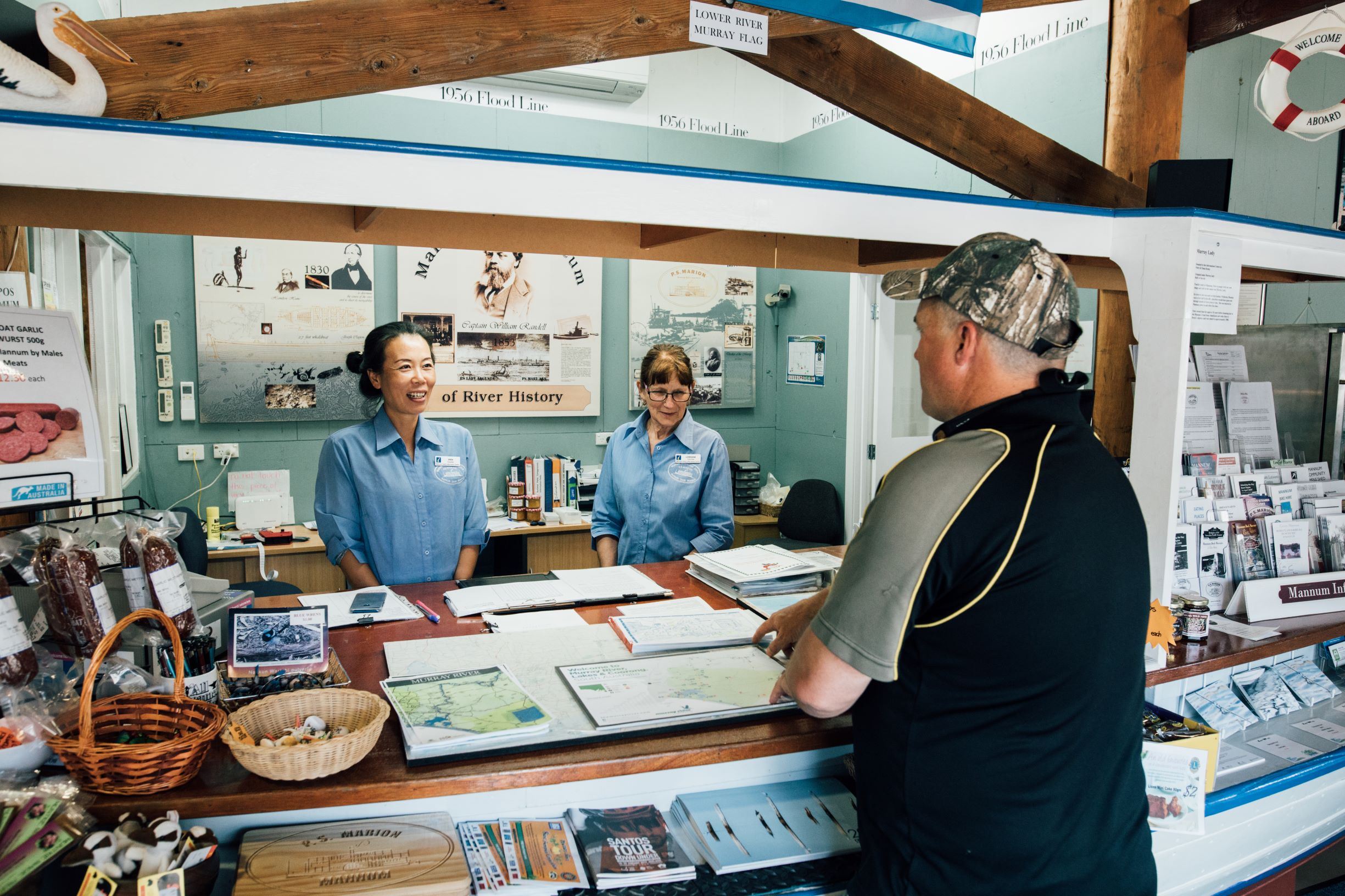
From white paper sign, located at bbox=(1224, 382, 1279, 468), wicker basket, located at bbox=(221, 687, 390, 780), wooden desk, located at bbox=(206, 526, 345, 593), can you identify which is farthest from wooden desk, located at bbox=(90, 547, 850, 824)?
wooden desk, located at bbox=(206, 526, 345, 593)

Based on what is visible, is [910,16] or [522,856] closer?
[522,856]

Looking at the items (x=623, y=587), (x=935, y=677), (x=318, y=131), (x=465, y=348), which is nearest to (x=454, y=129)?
(x=318, y=131)

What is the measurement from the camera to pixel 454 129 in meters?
5.18

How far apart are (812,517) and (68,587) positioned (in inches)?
167

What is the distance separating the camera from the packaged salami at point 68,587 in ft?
5.08

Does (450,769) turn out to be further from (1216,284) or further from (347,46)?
(1216,284)

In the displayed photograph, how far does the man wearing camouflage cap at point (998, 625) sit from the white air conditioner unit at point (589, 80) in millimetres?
4276

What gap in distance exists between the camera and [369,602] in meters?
2.37

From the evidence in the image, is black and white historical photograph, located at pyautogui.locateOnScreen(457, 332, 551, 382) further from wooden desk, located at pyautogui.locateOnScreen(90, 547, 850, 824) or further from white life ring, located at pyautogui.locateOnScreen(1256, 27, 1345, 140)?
white life ring, located at pyautogui.locateOnScreen(1256, 27, 1345, 140)

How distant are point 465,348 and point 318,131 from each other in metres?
1.51

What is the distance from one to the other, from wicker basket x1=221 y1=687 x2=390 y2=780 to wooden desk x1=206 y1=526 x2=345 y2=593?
312cm

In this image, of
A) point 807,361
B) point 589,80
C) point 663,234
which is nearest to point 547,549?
point 807,361

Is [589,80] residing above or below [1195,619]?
above

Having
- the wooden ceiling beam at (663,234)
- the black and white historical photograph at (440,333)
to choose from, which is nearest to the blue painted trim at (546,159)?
the wooden ceiling beam at (663,234)
